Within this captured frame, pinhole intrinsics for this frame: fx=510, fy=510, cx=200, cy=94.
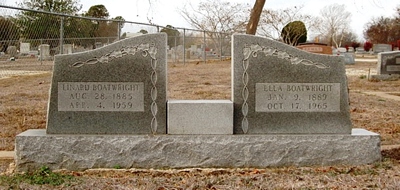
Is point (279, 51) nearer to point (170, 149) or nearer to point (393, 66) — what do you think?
point (170, 149)

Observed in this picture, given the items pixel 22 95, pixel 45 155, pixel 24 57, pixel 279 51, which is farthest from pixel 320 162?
pixel 24 57

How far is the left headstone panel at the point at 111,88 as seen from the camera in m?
5.22

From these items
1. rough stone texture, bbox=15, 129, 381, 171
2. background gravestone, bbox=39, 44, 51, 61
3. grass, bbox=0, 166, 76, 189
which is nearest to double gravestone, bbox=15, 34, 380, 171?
rough stone texture, bbox=15, 129, 381, 171

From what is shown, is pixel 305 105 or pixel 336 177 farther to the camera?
pixel 305 105

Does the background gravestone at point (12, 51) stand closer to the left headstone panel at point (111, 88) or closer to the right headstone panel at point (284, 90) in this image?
the left headstone panel at point (111, 88)

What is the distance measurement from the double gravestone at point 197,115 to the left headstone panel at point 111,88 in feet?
0.03

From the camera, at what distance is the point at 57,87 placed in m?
5.23

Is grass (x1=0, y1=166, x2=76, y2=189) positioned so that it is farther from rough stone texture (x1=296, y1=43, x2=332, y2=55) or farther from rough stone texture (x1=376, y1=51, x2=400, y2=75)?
rough stone texture (x1=296, y1=43, x2=332, y2=55)

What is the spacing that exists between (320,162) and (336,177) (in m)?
0.55

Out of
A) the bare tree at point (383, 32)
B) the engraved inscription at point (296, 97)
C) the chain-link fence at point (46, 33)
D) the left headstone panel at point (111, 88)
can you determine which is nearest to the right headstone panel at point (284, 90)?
the engraved inscription at point (296, 97)

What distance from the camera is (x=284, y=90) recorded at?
5285mm

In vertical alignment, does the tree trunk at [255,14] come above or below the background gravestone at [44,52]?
above

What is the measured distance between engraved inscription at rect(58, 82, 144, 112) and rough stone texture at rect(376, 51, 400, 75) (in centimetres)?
1481

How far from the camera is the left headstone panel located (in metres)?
5.22
